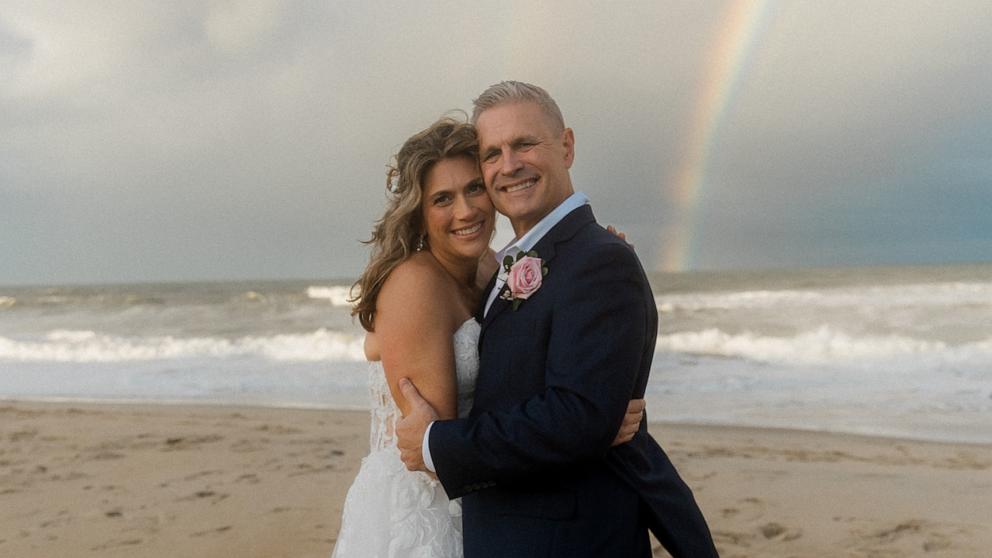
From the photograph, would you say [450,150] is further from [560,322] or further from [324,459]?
[324,459]

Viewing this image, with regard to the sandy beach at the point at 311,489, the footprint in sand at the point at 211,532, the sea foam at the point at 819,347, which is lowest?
the sea foam at the point at 819,347

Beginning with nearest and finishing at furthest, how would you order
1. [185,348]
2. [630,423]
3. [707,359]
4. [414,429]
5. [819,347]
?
[630,423], [414,429], [707,359], [819,347], [185,348]

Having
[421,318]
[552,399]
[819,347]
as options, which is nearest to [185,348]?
[819,347]

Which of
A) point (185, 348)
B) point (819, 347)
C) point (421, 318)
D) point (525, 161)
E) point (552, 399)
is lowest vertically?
point (185, 348)

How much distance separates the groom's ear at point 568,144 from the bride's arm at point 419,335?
20.6 inches

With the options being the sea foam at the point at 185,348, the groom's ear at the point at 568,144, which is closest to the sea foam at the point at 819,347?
the sea foam at the point at 185,348

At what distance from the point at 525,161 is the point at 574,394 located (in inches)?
28.1

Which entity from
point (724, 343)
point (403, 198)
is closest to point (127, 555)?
point (403, 198)

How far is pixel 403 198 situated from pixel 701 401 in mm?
8378

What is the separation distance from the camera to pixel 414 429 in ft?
7.29

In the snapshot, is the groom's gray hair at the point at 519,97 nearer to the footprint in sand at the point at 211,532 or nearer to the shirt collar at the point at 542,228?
the shirt collar at the point at 542,228

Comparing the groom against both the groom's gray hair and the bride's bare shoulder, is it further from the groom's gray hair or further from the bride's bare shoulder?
the bride's bare shoulder

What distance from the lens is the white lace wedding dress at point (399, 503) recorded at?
2498mm

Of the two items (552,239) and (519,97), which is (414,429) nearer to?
(552,239)
